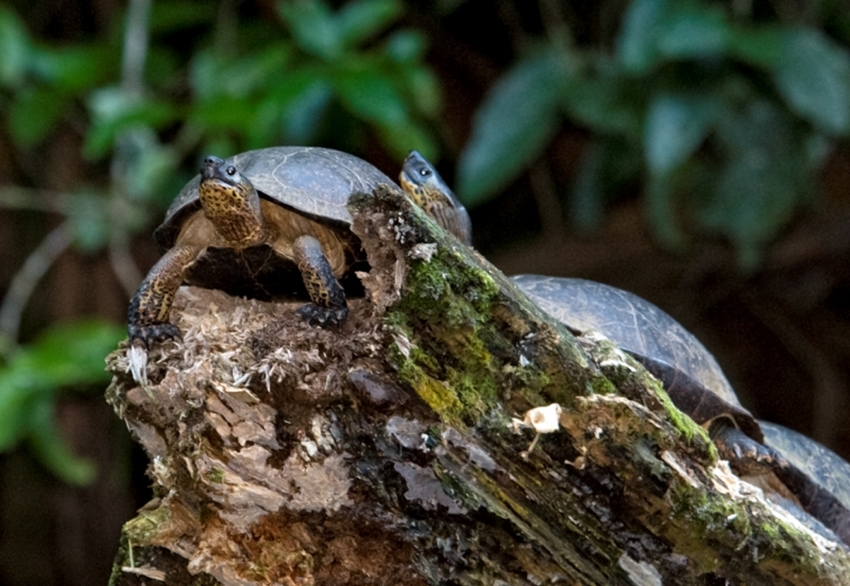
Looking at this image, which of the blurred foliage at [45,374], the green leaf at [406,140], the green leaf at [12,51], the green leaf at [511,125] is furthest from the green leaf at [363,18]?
the blurred foliage at [45,374]

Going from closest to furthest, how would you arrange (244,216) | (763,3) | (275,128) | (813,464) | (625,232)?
(244,216), (813,464), (275,128), (763,3), (625,232)

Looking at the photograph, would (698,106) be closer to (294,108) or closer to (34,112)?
(294,108)

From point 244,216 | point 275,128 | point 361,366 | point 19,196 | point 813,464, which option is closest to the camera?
point 361,366

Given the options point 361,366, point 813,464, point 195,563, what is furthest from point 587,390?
point 813,464

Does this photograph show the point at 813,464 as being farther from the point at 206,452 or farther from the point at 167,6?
the point at 167,6

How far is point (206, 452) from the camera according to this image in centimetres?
114

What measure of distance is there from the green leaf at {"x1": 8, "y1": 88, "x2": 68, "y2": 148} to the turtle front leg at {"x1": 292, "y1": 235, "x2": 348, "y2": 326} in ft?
7.27

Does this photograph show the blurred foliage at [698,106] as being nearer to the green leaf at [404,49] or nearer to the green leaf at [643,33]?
the green leaf at [643,33]

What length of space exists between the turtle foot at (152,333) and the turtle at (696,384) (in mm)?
598

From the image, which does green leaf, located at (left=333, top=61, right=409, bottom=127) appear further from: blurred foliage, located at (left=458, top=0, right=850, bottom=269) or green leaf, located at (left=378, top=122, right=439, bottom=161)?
blurred foliage, located at (left=458, top=0, right=850, bottom=269)

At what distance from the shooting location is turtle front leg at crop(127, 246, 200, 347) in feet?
4.22

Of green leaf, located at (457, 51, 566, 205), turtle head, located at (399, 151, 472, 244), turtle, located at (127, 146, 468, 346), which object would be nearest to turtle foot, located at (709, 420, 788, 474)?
turtle head, located at (399, 151, 472, 244)

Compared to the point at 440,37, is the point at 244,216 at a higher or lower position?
lower

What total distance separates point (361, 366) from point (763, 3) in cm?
277
